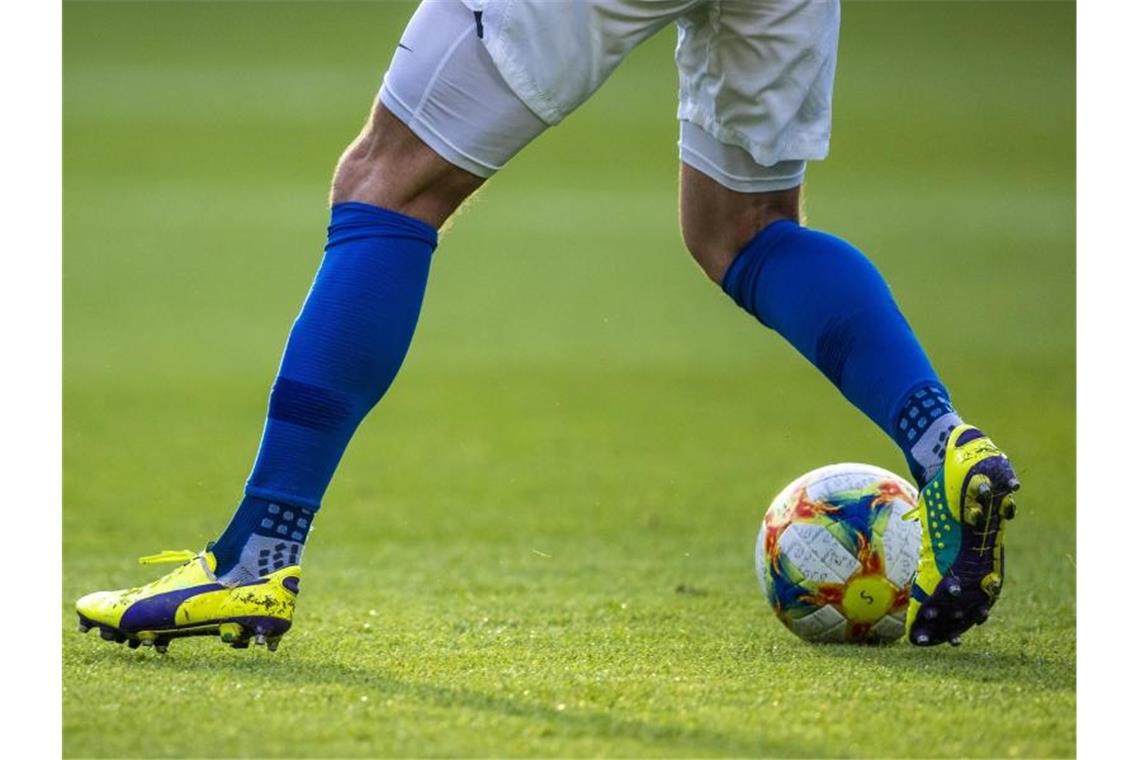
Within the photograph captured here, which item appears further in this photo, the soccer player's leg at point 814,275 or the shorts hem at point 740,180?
the shorts hem at point 740,180

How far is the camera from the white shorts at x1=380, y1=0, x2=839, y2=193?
7.16 ft

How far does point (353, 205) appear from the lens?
229 cm

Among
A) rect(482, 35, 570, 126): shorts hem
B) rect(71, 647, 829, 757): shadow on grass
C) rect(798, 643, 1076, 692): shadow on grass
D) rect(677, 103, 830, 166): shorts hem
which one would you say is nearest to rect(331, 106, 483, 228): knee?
rect(482, 35, 570, 126): shorts hem

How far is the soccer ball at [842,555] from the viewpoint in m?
2.53

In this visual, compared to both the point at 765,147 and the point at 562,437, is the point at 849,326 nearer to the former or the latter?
the point at 765,147

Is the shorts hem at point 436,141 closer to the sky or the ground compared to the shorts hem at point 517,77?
closer to the ground

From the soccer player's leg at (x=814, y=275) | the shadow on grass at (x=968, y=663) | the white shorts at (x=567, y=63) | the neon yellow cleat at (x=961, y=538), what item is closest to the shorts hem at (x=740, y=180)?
the soccer player's leg at (x=814, y=275)

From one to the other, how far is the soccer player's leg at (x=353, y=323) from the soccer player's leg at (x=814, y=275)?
0.36 meters

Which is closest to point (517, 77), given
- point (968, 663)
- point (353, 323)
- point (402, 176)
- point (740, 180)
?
point (402, 176)

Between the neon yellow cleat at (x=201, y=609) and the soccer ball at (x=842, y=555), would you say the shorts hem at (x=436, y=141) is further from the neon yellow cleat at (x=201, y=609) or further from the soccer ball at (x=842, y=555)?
the soccer ball at (x=842, y=555)

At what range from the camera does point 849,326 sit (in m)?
2.46

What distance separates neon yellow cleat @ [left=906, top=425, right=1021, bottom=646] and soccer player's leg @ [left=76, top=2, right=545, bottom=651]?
30.1 inches

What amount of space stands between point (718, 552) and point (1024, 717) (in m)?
1.84

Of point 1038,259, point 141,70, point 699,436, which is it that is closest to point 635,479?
point 699,436
